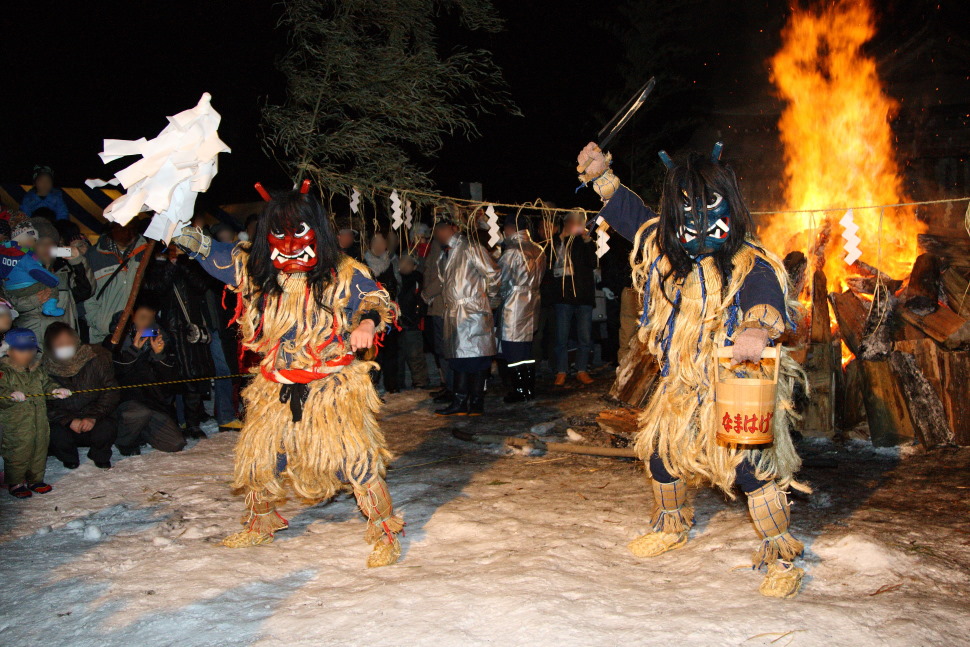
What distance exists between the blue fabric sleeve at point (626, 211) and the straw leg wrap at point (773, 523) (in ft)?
4.59

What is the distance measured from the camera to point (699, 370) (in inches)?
138

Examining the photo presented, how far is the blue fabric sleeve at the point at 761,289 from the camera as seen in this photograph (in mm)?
3326

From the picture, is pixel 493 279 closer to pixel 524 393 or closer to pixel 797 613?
pixel 524 393

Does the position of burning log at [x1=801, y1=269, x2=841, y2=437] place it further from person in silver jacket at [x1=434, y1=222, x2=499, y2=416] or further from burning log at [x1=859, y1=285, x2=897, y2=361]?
person in silver jacket at [x1=434, y1=222, x2=499, y2=416]

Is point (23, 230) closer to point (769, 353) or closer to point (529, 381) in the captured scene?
point (529, 381)

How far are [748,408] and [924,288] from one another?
13.5 ft

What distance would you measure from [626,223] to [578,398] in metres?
4.61

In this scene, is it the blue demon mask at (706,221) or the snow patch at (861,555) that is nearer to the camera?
the blue demon mask at (706,221)

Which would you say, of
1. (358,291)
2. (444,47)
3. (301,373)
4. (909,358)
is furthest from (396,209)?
(444,47)

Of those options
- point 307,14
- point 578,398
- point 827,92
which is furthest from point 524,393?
point 827,92

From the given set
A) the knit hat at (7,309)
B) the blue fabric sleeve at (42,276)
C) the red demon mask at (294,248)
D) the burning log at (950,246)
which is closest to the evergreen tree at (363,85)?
the blue fabric sleeve at (42,276)

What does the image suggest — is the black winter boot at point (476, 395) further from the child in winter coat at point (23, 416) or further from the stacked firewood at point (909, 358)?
the child in winter coat at point (23, 416)

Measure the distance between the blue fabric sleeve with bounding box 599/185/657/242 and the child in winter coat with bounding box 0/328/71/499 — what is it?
13.7ft

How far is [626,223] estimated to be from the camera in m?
3.84
